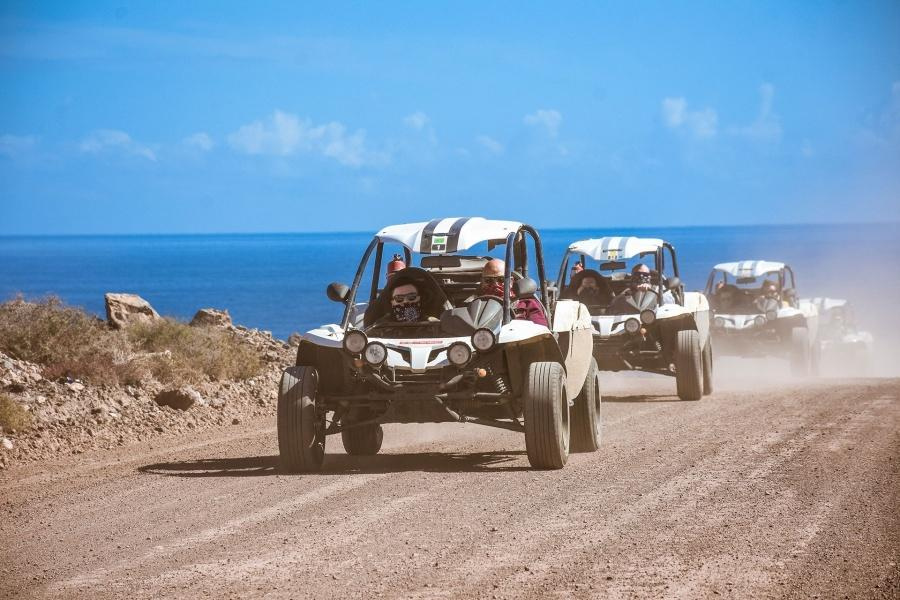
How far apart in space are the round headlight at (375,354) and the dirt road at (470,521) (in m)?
0.97

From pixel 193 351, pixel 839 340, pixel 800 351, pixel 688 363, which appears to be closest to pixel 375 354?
pixel 193 351

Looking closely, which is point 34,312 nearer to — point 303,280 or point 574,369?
point 574,369

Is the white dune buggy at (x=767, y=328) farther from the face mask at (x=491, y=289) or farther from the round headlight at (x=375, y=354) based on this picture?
the round headlight at (x=375, y=354)

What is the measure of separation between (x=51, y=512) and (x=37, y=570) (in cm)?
216

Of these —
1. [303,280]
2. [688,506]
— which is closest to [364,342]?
[688,506]

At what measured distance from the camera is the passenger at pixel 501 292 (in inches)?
484

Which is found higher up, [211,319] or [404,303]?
[404,303]

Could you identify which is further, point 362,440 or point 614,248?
point 614,248

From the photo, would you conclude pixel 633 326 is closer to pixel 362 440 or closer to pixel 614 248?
pixel 614 248

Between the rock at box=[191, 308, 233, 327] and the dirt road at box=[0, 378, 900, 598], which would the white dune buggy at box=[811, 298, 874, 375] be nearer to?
the rock at box=[191, 308, 233, 327]

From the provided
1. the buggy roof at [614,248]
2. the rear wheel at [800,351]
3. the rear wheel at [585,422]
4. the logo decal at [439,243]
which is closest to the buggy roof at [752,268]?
the rear wheel at [800,351]

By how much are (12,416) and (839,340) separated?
2320cm

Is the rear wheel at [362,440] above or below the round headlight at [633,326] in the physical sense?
below

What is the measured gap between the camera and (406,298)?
1220 centimetres
